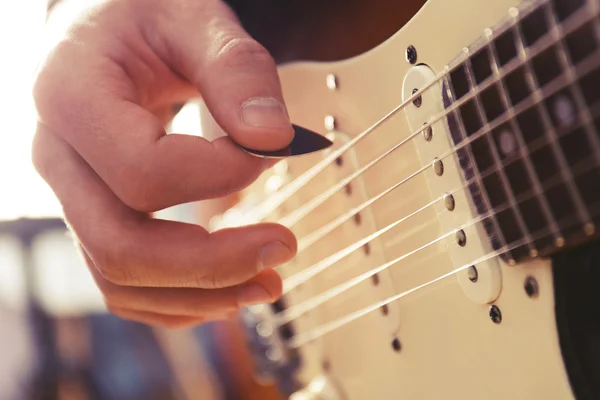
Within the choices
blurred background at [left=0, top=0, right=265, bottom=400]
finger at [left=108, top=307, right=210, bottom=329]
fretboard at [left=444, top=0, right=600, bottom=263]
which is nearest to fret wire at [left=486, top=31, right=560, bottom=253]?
fretboard at [left=444, top=0, right=600, bottom=263]

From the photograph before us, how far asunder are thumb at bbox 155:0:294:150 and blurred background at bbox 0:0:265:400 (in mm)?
469

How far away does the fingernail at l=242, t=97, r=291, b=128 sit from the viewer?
475 millimetres

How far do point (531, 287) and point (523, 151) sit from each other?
0.12 meters

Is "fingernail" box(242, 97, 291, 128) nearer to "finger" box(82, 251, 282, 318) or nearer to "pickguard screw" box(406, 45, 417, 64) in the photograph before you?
"pickguard screw" box(406, 45, 417, 64)

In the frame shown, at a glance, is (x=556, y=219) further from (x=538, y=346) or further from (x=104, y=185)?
(x=104, y=185)

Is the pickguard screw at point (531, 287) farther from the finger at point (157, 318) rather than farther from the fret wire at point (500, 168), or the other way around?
the finger at point (157, 318)

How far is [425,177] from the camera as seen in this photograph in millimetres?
529

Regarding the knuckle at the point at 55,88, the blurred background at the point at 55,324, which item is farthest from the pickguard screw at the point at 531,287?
the blurred background at the point at 55,324

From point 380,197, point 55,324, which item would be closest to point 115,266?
point 380,197

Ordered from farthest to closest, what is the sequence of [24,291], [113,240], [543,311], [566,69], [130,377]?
[24,291], [130,377], [113,240], [543,311], [566,69]

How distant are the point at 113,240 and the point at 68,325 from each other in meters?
1.29

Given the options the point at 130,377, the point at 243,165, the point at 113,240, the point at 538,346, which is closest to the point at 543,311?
the point at 538,346

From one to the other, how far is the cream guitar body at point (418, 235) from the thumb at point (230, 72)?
0.13 metres

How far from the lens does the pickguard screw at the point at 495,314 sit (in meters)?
0.48
